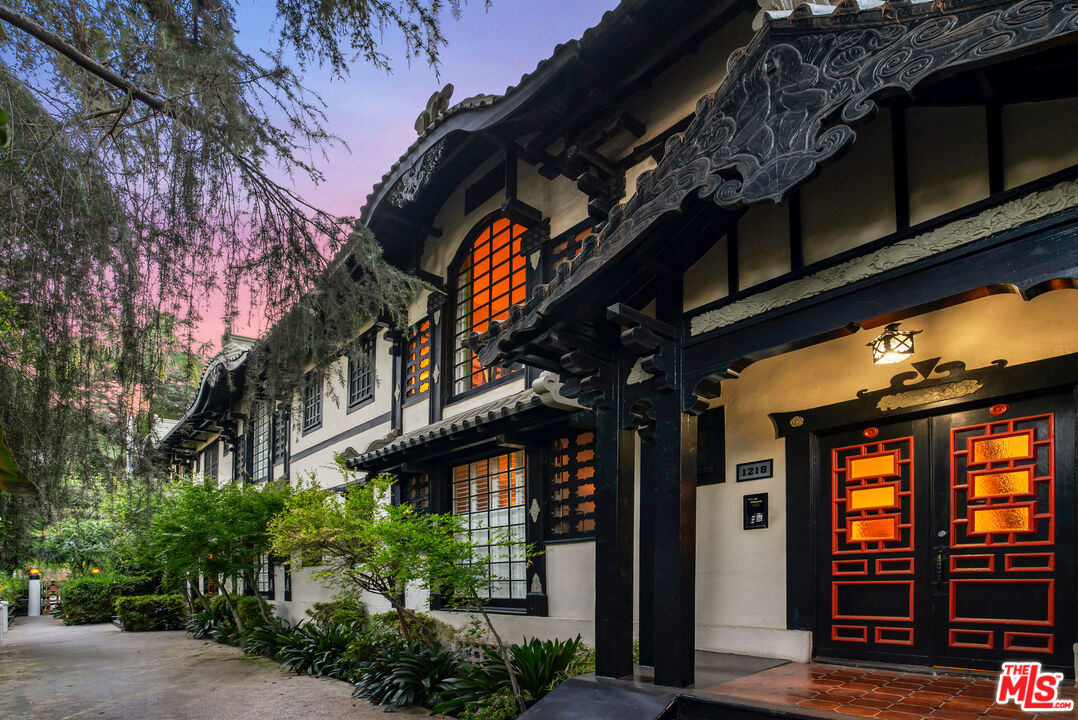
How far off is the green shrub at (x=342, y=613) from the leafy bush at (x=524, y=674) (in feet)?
11.5

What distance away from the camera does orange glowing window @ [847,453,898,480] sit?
6.01 m

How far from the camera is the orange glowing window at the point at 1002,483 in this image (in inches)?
207

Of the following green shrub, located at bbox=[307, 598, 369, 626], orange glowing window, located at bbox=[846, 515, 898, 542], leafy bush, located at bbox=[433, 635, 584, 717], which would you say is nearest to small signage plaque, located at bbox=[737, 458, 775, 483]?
orange glowing window, located at bbox=[846, 515, 898, 542]

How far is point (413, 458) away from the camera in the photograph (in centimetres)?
1116

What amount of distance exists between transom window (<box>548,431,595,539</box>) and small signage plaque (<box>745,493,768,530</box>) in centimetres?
206

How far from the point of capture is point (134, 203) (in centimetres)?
508

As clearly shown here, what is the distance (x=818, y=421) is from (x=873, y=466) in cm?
58

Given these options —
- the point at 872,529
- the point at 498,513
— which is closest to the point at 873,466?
the point at 872,529

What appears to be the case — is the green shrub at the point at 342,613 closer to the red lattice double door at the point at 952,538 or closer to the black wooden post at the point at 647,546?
the black wooden post at the point at 647,546

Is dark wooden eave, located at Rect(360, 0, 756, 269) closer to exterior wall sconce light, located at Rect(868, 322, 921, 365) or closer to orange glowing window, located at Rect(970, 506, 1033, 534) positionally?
exterior wall sconce light, located at Rect(868, 322, 921, 365)

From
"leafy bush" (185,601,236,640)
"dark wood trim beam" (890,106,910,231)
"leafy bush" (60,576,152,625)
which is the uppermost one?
"dark wood trim beam" (890,106,910,231)

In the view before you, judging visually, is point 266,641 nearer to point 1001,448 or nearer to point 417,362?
point 417,362

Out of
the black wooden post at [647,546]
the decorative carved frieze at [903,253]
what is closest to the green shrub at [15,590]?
the black wooden post at [647,546]

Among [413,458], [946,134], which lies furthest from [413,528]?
[946,134]
